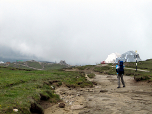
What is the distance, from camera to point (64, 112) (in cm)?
853

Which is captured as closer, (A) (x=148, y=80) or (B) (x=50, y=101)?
(B) (x=50, y=101)

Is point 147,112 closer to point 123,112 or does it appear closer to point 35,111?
point 123,112

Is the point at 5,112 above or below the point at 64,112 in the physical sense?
above

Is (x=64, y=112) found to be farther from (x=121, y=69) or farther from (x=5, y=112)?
(x=121, y=69)

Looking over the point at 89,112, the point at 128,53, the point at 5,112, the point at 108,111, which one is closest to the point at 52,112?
the point at 89,112

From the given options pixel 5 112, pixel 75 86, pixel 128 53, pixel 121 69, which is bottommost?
pixel 75 86

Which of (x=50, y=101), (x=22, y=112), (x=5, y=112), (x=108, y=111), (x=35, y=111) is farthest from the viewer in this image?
(x=50, y=101)

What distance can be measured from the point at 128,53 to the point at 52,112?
151 m

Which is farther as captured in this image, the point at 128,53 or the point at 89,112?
the point at 128,53

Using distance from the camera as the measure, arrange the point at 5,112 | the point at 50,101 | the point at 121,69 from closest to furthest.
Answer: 1. the point at 5,112
2. the point at 50,101
3. the point at 121,69

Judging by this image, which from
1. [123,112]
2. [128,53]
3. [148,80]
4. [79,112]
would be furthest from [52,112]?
[128,53]

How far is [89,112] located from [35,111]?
374cm

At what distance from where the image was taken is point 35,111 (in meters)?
8.50

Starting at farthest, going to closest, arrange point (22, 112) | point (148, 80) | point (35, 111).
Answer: point (148, 80) → point (35, 111) → point (22, 112)
